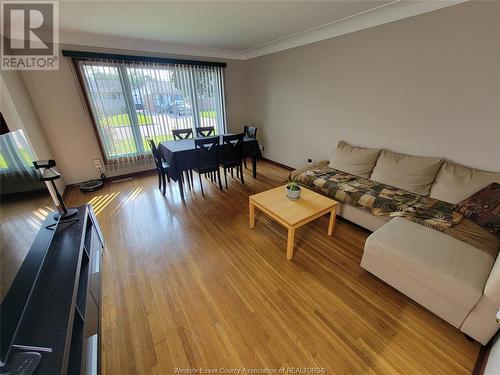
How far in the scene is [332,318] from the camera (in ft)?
4.76

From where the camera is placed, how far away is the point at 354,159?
286cm

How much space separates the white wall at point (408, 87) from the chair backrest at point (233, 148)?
1.23 metres

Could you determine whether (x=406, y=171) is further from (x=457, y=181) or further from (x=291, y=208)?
(x=291, y=208)

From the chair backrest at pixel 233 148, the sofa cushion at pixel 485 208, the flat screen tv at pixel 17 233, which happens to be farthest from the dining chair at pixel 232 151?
the sofa cushion at pixel 485 208

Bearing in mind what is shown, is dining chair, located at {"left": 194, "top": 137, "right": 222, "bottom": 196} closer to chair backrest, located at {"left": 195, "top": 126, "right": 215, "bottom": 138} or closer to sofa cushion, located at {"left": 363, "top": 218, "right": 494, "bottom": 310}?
chair backrest, located at {"left": 195, "top": 126, "right": 215, "bottom": 138}

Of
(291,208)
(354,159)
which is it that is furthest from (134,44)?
(354,159)

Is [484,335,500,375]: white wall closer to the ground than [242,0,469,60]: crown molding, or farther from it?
closer to the ground

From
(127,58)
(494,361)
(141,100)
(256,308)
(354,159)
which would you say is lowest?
(256,308)

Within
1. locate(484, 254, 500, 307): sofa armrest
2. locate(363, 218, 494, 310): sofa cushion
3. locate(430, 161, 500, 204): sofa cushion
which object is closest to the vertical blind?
locate(363, 218, 494, 310): sofa cushion

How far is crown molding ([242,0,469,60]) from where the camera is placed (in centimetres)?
210

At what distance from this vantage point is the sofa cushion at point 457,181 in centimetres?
195

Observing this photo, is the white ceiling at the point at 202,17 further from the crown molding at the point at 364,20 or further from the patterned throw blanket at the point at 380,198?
the patterned throw blanket at the point at 380,198

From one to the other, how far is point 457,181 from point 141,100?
463 cm

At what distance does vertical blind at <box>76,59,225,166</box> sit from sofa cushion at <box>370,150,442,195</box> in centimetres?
355
